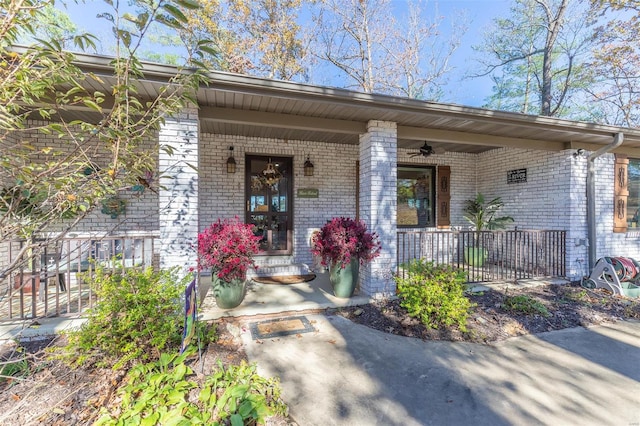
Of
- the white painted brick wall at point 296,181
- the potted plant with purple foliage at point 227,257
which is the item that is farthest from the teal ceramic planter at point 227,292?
the white painted brick wall at point 296,181

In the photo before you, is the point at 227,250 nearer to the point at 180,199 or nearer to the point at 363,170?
the point at 180,199

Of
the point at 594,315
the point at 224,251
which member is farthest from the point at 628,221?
the point at 224,251

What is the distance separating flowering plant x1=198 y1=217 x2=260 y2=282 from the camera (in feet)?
10.9

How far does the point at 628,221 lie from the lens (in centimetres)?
573

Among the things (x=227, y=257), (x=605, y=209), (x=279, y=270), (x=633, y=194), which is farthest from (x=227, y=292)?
(x=633, y=194)

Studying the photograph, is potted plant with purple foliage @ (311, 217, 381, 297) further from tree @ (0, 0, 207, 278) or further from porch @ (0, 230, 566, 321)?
tree @ (0, 0, 207, 278)

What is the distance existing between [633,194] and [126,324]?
8.87 m

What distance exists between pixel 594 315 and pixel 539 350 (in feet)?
5.35

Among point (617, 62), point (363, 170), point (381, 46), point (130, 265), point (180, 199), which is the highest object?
point (381, 46)

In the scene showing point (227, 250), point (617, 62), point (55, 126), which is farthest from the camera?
point (617, 62)

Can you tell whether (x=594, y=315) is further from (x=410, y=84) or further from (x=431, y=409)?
(x=410, y=84)

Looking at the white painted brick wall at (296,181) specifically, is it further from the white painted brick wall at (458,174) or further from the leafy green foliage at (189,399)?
the leafy green foliage at (189,399)

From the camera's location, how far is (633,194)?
5828mm

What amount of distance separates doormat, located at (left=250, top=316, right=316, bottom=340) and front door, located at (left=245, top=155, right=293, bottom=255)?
236cm
